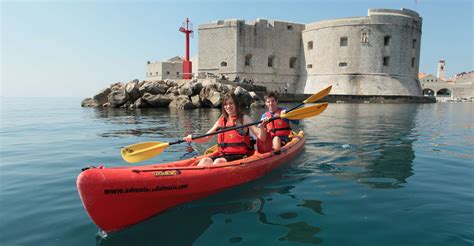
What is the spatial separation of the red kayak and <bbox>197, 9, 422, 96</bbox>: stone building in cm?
3181

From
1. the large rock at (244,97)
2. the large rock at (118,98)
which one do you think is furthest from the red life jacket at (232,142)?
the large rock at (118,98)

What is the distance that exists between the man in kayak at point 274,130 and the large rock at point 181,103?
16.1 meters

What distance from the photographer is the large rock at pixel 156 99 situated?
24392 mm

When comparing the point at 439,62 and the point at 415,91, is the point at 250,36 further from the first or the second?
the point at 439,62

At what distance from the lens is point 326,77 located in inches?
1416

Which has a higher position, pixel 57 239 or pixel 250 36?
pixel 250 36

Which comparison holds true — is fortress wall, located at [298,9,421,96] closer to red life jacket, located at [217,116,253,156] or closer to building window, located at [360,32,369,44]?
building window, located at [360,32,369,44]

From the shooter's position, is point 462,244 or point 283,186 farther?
point 283,186

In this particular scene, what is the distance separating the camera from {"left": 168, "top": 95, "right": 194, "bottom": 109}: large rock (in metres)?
22.8

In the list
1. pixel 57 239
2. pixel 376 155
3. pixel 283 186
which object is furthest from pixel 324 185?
pixel 57 239

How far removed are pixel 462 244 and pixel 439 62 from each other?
89.8 metres

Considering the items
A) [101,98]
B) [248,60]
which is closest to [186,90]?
[101,98]

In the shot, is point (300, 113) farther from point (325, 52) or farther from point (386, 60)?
point (386, 60)

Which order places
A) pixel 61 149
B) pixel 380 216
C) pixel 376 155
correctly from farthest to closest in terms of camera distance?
pixel 61 149
pixel 376 155
pixel 380 216
